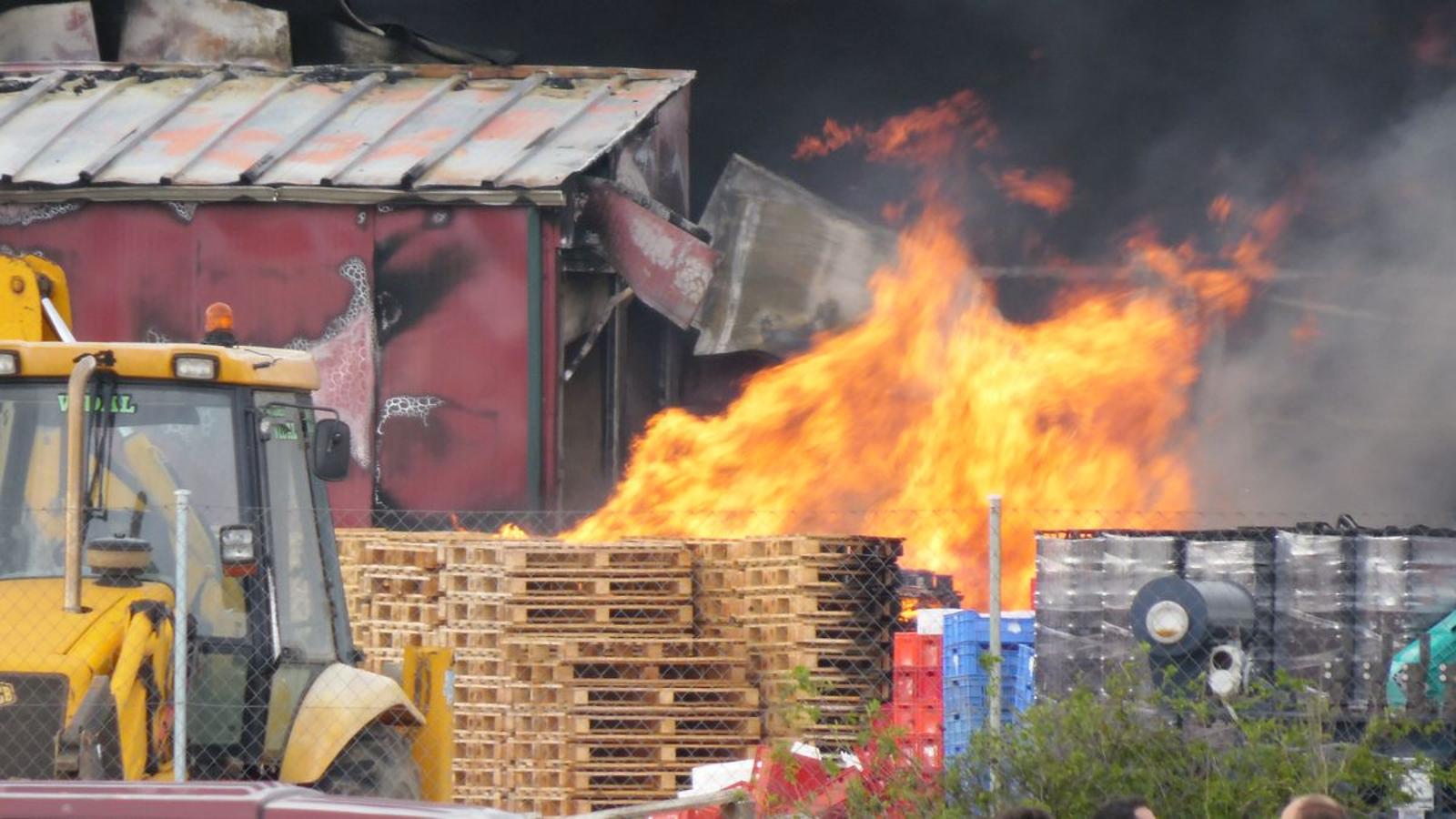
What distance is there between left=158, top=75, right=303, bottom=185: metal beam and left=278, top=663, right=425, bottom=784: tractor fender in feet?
36.9

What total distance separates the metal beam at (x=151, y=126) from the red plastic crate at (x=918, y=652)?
32.2ft

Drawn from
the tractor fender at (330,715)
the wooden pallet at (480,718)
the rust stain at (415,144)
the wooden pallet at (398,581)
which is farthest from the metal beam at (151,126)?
the tractor fender at (330,715)

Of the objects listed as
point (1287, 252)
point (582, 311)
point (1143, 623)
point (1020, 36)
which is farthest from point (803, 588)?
point (1020, 36)

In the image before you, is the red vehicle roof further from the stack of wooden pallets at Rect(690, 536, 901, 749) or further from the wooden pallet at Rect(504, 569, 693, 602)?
the wooden pallet at Rect(504, 569, 693, 602)

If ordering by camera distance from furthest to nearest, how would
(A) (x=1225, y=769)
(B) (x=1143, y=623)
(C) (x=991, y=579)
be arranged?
(B) (x=1143, y=623) → (C) (x=991, y=579) → (A) (x=1225, y=769)

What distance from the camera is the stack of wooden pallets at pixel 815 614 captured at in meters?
13.5

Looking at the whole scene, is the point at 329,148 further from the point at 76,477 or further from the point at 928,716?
the point at 76,477

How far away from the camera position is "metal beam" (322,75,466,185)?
19.2m

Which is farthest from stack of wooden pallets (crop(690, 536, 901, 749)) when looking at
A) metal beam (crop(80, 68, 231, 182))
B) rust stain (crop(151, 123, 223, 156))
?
metal beam (crop(80, 68, 231, 182))

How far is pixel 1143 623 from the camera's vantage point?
445 inches

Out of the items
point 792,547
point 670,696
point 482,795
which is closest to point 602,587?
point 670,696

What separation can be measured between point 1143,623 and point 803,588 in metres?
2.77

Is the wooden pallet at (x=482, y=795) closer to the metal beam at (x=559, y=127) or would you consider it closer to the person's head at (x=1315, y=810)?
the metal beam at (x=559, y=127)

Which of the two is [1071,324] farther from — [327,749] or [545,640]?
[327,749]
